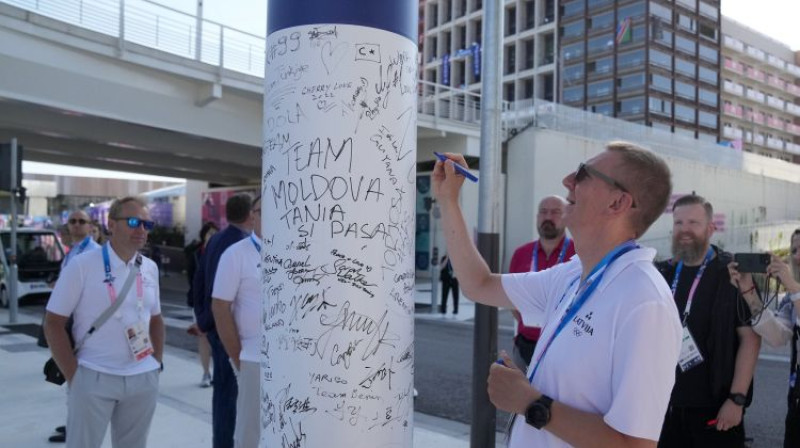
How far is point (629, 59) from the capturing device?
6506 centimetres

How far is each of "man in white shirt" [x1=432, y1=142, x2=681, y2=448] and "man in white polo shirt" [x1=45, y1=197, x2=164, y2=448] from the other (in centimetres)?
246

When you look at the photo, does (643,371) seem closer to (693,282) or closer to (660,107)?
(693,282)

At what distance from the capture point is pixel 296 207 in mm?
2236

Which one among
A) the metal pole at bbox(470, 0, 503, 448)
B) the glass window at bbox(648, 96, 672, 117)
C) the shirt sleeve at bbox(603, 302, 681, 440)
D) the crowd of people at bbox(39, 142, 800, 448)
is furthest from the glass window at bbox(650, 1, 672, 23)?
the shirt sleeve at bbox(603, 302, 681, 440)

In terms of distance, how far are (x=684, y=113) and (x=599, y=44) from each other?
1306cm

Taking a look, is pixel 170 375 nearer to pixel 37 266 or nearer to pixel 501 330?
pixel 501 330

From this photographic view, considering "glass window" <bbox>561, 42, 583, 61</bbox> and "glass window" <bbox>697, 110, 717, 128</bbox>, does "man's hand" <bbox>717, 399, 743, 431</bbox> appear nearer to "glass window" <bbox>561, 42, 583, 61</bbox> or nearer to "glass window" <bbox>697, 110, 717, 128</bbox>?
"glass window" <bbox>561, 42, 583, 61</bbox>

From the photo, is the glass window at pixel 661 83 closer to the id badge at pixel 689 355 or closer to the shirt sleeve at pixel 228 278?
the id badge at pixel 689 355

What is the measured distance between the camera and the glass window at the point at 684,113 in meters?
67.7

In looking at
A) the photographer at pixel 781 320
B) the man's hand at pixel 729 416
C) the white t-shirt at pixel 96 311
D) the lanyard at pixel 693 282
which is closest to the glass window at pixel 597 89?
the photographer at pixel 781 320

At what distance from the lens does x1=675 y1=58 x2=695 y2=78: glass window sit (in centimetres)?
6769

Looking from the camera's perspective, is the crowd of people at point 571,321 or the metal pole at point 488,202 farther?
the metal pole at point 488,202

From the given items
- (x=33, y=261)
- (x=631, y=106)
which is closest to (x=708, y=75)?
(x=631, y=106)

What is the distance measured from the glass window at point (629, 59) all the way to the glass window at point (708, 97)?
37.8 feet
